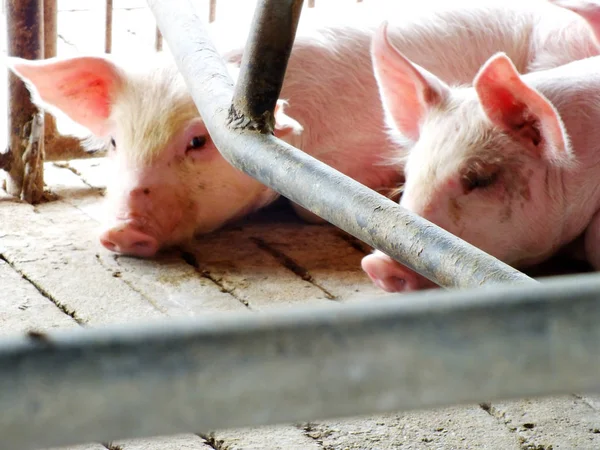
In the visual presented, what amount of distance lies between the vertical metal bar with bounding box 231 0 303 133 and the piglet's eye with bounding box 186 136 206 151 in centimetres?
161

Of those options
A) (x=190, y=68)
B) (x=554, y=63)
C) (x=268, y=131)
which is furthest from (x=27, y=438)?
(x=554, y=63)

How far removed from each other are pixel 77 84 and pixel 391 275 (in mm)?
1549

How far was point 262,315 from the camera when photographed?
74 centimetres

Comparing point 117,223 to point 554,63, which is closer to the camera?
point 117,223

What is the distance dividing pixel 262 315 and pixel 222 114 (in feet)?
5.28

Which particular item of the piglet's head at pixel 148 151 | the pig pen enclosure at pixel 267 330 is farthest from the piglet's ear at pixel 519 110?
the piglet's head at pixel 148 151

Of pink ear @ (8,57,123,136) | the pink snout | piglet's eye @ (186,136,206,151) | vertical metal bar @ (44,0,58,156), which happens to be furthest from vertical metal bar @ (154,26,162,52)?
the pink snout

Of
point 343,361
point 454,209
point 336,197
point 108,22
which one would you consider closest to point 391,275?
point 454,209

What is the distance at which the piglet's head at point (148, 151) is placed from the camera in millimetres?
3766

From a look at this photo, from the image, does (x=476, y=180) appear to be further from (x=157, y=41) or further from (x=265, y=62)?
(x=157, y=41)

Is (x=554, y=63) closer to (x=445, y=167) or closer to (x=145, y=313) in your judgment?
(x=445, y=167)

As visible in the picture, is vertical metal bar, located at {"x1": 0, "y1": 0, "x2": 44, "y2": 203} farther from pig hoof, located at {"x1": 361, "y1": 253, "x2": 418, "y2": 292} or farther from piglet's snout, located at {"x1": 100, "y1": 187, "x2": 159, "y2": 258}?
pig hoof, located at {"x1": 361, "y1": 253, "x2": 418, "y2": 292}

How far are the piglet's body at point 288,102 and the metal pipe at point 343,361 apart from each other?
277 cm

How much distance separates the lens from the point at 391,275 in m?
3.32
